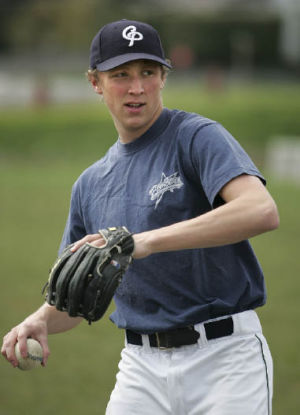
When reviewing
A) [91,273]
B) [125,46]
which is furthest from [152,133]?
[91,273]

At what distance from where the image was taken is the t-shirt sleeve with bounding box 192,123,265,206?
11.2ft

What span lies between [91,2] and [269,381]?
4883cm

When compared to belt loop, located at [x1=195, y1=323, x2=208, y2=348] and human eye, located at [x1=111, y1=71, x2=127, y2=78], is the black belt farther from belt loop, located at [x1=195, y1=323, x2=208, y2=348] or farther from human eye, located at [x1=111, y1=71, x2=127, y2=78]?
human eye, located at [x1=111, y1=71, x2=127, y2=78]

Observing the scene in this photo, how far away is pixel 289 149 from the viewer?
68.6ft

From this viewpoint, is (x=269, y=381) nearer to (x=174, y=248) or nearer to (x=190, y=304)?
(x=190, y=304)

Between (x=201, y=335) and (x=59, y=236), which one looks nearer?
(x=201, y=335)

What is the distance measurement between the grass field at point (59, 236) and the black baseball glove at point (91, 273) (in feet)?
11.0

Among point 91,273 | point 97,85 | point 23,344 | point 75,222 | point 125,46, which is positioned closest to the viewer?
point 91,273

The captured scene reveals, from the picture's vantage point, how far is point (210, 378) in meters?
3.75

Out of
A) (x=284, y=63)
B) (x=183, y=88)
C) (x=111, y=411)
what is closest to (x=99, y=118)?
(x=183, y=88)

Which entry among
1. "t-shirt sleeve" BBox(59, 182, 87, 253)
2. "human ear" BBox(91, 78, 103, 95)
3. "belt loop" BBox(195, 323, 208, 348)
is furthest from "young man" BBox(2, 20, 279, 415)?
"t-shirt sleeve" BBox(59, 182, 87, 253)

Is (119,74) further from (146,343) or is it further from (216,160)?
(146,343)

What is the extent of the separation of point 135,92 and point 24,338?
136 centimetres

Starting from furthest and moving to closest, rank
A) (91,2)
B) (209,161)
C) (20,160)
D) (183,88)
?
(91,2) < (183,88) < (20,160) < (209,161)
